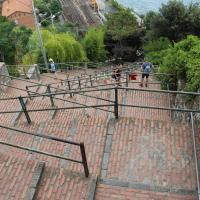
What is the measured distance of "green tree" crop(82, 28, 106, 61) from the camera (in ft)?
94.4

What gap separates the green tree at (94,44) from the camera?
28.8m

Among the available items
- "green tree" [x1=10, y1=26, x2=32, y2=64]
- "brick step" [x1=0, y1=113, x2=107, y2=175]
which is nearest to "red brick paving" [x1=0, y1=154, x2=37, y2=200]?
"brick step" [x1=0, y1=113, x2=107, y2=175]

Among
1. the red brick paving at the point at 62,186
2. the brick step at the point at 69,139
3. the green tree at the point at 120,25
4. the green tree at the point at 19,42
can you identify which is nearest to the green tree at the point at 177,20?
the green tree at the point at 120,25

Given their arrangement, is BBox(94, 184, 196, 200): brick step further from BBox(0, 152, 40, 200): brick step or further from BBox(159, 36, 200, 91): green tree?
BBox(159, 36, 200, 91): green tree

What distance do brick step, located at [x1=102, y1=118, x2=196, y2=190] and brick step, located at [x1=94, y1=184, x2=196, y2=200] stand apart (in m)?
0.22

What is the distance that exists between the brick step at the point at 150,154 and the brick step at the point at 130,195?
8.7 inches

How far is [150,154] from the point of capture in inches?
217

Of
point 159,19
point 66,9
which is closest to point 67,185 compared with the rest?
point 159,19

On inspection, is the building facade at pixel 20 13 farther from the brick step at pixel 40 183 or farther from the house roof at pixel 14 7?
the brick step at pixel 40 183

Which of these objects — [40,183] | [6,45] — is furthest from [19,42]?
[40,183]

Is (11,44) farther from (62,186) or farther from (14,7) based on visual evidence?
(62,186)

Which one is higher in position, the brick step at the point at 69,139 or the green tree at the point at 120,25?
the brick step at the point at 69,139

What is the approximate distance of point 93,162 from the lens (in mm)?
5461

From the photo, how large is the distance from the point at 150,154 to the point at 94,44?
79.3 ft
